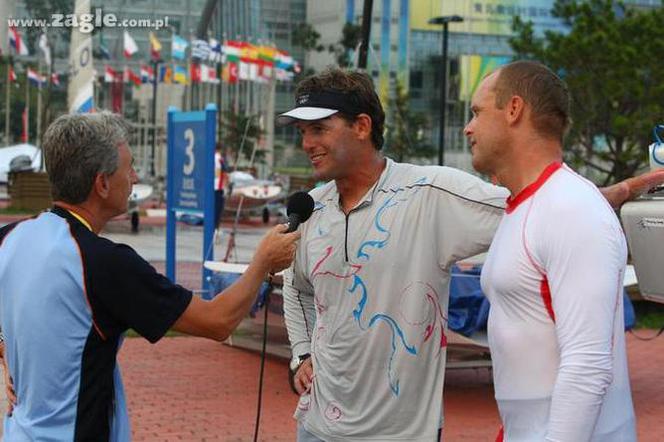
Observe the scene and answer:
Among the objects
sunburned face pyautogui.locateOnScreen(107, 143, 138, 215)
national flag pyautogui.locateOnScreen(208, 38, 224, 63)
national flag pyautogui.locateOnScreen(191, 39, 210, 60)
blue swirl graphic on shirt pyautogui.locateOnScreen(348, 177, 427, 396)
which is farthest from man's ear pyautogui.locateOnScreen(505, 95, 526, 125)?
national flag pyautogui.locateOnScreen(208, 38, 224, 63)

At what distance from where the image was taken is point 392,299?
12.7ft

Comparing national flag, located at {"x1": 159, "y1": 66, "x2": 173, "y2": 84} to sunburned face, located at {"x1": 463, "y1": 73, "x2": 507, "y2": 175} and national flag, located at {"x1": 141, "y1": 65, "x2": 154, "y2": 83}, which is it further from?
sunburned face, located at {"x1": 463, "y1": 73, "x2": 507, "y2": 175}

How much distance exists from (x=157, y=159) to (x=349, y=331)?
210 feet

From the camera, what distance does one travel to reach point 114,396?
3.33 meters

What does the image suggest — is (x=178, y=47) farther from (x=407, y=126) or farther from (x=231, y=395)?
(x=231, y=395)

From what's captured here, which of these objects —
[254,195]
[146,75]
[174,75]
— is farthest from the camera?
[146,75]

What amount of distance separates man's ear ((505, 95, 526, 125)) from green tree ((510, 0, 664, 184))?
21265mm

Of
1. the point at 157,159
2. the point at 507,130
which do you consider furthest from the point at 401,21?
the point at 507,130

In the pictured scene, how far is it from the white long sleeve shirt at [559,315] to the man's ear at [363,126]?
119 centimetres

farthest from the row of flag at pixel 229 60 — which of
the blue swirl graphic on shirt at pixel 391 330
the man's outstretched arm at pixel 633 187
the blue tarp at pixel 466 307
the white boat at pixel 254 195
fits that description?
the man's outstretched arm at pixel 633 187

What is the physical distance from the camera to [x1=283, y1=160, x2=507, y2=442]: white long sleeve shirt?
3.86m

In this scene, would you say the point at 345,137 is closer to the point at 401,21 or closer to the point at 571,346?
the point at 571,346

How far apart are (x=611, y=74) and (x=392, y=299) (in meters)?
22.0

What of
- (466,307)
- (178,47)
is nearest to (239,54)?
(178,47)
